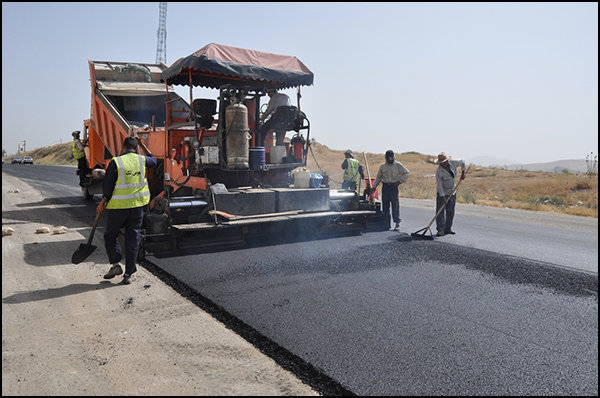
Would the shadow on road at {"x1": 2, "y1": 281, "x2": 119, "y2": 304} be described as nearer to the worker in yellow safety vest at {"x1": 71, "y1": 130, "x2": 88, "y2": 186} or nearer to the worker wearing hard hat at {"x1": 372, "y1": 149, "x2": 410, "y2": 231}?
the worker wearing hard hat at {"x1": 372, "y1": 149, "x2": 410, "y2": 231}

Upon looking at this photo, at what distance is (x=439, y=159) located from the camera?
7691mm

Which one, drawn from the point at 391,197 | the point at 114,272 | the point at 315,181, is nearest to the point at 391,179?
the point at 391,197

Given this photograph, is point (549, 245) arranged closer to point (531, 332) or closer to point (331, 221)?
point (331, 221)

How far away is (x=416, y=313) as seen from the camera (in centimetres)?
364

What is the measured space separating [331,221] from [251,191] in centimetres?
136

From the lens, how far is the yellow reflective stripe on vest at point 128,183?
4.65m

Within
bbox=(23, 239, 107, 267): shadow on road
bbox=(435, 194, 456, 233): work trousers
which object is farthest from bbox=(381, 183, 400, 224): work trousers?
bbox=(23, 239, 107, 267): shadow on road

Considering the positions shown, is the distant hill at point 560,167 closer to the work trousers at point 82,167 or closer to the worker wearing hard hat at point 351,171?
the worker wearing hard hat at point 351,171

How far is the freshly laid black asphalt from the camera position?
8.75ft

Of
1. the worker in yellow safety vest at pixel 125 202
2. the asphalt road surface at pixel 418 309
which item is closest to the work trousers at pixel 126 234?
the worker in yellow safety vest at pixel 125 202

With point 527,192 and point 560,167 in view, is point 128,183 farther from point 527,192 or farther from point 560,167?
point 560,167

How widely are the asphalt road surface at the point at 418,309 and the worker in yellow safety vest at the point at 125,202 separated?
18.5 inches

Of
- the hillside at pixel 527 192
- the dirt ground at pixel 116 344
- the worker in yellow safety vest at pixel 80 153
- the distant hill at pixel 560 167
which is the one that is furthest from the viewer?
the distant hill at pixel 560 167

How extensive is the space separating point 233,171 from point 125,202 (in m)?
2.05
